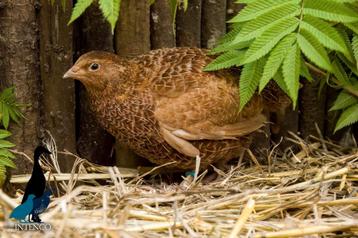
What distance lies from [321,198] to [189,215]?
71 cm

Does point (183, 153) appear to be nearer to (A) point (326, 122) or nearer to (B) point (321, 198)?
(B) point (321, 198)

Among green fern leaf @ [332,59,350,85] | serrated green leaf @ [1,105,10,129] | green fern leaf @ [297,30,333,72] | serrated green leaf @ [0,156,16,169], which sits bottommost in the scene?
serrated green leaf @ [0,156,16,169]

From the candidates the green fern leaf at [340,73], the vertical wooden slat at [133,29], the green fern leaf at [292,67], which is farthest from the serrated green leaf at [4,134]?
the green fern leaf at [340,73]

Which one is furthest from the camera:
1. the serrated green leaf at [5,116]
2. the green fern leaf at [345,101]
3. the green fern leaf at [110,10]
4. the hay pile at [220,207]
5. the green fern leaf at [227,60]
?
the green fern leaf at [345,101]

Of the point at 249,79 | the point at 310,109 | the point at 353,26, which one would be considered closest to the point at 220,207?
the point at 249,79

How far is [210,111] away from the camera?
3.63 metres

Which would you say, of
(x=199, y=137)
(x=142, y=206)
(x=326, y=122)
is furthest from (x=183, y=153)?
(x=326, y=122)

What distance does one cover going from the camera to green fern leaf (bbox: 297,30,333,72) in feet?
9.92

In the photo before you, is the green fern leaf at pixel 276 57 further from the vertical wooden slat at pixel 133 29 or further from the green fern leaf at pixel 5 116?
the green fern leaf at pixel 5 116

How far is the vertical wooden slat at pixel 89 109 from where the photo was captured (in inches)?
150

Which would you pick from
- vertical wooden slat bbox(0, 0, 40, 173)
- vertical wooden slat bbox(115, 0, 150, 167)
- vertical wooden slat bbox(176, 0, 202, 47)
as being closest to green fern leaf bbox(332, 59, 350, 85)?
vertical wooden slat bbox(176, 0, 202, 47)

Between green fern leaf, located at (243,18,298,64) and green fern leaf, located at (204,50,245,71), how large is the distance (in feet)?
1.09

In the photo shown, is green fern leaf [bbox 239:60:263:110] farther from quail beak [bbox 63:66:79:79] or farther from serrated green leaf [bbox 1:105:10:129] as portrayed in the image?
serrated green leaf [bbox 1:105:10:129]

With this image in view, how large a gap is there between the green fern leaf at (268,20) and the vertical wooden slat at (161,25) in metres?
0.94
